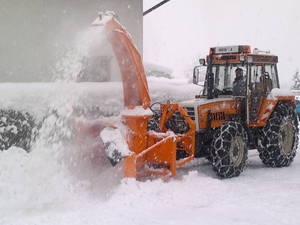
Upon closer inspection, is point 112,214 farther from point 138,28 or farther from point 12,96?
point 138,28

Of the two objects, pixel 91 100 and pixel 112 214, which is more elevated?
pixel 91 100

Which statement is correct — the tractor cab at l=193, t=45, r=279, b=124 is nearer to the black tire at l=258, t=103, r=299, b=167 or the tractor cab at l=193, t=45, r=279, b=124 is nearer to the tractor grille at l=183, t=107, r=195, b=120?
the black tire at l=258, t=103, r=299, b=167

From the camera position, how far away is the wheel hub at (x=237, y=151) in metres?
8.07

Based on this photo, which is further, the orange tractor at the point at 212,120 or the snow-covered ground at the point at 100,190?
the orange tractor at the point at 212,120

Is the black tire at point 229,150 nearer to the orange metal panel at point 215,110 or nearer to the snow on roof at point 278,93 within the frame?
the orange metal panel at point 215,110

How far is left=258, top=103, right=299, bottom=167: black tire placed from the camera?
360 inches

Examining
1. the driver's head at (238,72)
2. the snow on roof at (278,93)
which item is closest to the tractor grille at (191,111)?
the driver's head at (238,72)

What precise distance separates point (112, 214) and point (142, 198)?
728 mm

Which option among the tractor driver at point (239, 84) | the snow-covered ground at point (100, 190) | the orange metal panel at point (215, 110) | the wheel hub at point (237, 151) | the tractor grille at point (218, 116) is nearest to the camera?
the snow-covered ground at point (100, 190)

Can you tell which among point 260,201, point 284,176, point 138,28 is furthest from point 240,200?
point 138,28

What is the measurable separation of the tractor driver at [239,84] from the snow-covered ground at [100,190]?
4.98ft

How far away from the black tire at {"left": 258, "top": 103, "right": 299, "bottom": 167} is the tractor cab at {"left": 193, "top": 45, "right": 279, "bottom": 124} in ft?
1.45

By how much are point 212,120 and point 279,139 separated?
169 centimetres

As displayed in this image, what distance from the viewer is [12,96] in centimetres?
858
